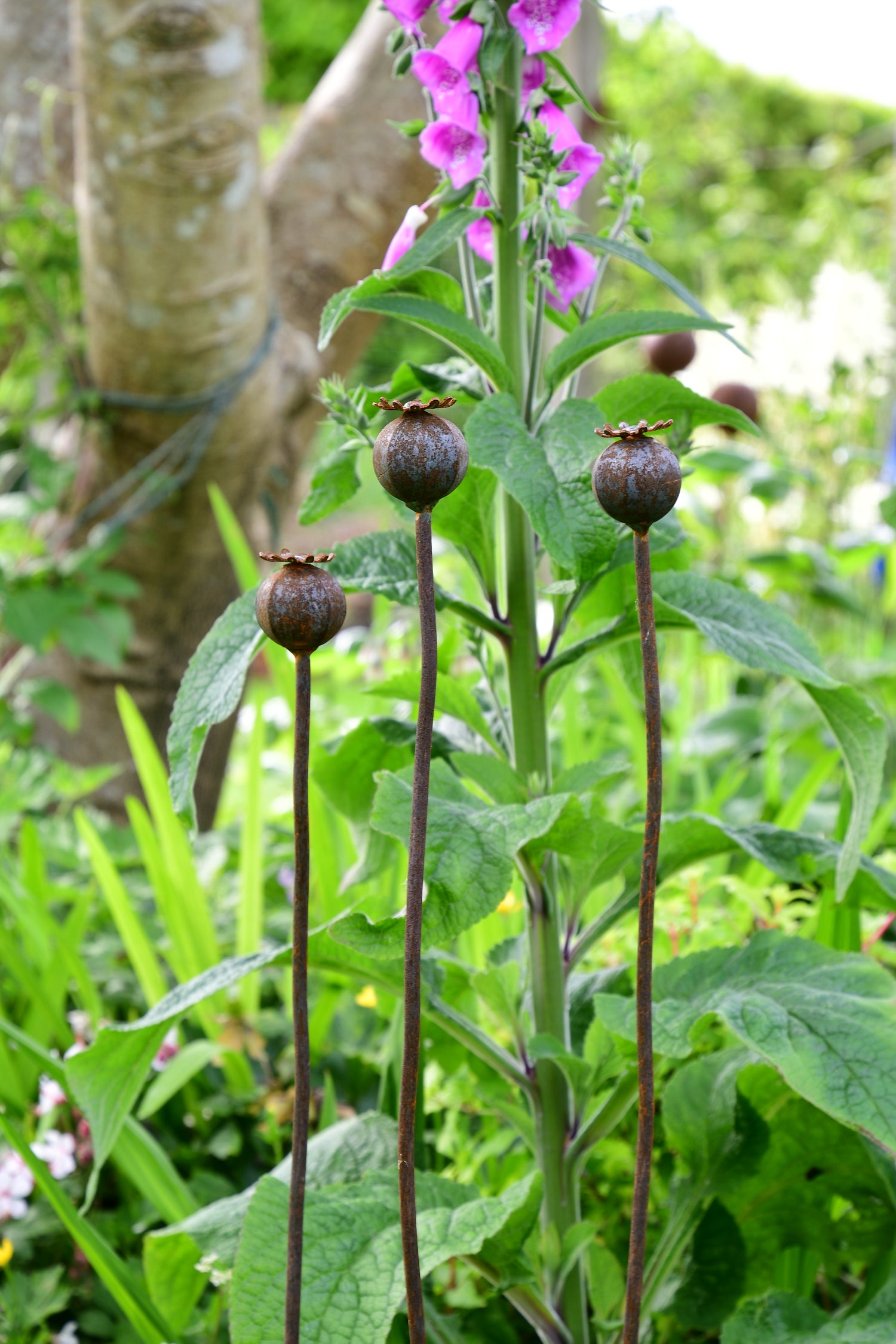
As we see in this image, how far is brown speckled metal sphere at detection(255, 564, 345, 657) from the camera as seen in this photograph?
0.47 m

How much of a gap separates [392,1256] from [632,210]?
701 millimetres

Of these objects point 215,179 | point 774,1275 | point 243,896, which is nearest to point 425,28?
point 215,179

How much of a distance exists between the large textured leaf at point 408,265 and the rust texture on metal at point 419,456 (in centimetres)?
20

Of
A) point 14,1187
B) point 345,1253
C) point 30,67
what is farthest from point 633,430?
point 30,67

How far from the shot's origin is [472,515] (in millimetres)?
723

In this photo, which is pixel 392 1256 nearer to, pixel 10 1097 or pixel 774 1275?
pixel 774 1275

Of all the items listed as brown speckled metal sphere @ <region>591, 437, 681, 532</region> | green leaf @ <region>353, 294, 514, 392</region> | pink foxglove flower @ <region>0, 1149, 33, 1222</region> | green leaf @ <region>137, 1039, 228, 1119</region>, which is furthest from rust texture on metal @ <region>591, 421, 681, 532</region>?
pink foxglove flower @ <region>0, 1149, 33, 1222</region>

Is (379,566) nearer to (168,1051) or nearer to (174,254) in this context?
(168,1051)

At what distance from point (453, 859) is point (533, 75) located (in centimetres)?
54

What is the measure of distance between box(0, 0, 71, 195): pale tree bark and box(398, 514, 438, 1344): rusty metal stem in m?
2.07

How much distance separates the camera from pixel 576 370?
2.39 ft

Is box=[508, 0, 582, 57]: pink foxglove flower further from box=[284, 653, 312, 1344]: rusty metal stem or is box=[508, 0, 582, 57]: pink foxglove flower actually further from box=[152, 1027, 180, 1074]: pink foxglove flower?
box=[152, 1027, 180, 1074]: pink foxglove flower

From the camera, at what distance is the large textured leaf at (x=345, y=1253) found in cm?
58

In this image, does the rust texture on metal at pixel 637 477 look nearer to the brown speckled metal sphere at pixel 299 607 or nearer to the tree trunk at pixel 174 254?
the brown speckled metal sphere at pixel 299 607
